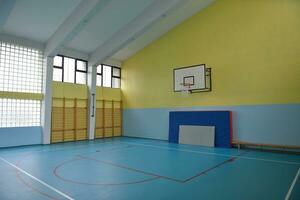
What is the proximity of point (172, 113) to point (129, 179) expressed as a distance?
7032 mm

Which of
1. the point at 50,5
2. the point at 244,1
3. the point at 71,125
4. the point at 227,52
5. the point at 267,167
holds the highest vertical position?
the point at 244,1

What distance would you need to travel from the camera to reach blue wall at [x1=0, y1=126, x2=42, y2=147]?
9.61m

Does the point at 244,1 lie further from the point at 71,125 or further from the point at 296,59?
the point at 71,125

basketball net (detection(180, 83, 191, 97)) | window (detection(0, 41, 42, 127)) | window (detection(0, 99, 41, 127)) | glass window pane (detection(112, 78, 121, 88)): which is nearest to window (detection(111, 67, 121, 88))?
glass window pane (detection(112, 78, 121, 88))

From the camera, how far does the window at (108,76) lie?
13820 mm

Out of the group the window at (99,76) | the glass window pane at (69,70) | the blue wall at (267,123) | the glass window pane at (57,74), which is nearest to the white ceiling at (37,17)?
the glass window pane at (57,74)

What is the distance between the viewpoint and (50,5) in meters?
8.51

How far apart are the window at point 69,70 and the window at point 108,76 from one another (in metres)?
1.10

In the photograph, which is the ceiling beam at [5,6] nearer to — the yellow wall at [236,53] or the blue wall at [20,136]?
the blue wall at [20,136]

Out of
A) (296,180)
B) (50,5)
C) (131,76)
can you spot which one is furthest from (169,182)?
(131,76)

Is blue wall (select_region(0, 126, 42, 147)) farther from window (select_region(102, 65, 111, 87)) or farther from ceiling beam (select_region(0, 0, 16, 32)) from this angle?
window (select_region(102, 65, 111, 87))

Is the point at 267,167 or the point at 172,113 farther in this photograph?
the point at 172,113

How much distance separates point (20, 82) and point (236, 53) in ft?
32.0

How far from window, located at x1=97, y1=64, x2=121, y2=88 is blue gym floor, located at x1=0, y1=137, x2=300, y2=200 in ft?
22.3
